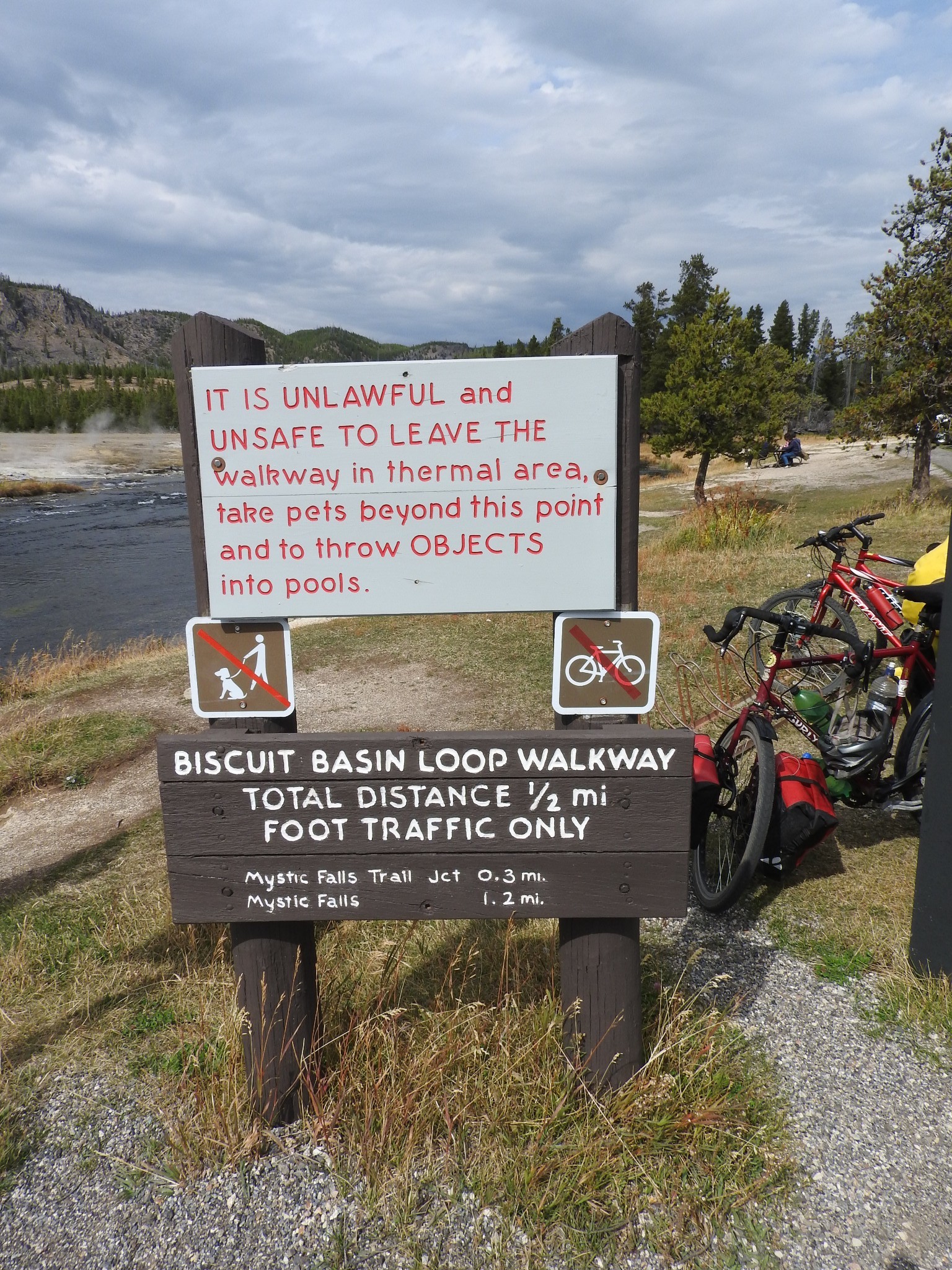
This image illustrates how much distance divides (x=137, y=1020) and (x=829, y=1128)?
2374mm

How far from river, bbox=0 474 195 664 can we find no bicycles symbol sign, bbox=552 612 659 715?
12645mm

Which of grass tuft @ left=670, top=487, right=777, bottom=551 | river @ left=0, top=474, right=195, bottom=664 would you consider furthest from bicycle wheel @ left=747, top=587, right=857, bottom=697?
river @ left=0, top=474, right=195, bottom=664

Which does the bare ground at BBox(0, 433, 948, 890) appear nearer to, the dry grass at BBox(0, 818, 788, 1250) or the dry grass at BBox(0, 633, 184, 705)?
the dry grass at BBox(0, 633, 184, 705)

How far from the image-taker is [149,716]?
711 centimetres

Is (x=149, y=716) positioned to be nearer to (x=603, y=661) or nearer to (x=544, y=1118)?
(x=544, y=1118)

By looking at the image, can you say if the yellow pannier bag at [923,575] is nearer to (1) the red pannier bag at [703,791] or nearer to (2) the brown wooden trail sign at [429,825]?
(1) the red pannier bag at [703,791]

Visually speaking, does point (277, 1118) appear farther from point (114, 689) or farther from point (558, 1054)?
point (114, 689)

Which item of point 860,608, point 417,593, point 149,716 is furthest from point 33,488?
point 417,593

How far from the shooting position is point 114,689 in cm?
805

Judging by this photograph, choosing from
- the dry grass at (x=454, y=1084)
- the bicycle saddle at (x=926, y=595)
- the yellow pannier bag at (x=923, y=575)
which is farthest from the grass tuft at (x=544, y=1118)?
the yellow pannier bag at (x=923, y=575)

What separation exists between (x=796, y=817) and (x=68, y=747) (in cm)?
538

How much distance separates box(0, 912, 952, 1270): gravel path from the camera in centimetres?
207

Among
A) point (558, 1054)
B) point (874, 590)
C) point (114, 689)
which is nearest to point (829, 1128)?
point (558, 1054)

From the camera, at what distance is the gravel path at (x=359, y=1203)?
2072mm
